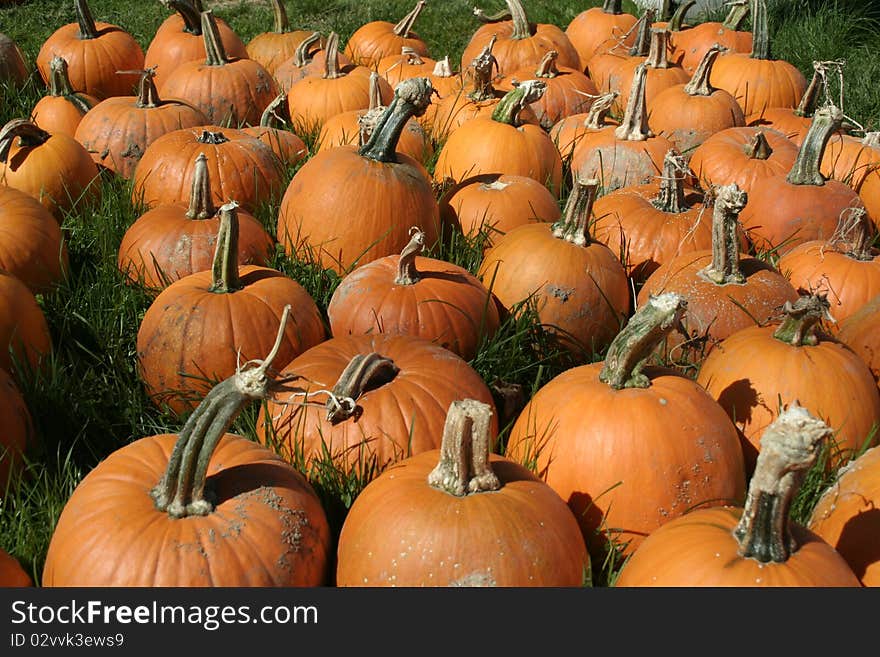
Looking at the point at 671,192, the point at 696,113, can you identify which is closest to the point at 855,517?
the point at 671,192

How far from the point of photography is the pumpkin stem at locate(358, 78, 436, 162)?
14.0ft

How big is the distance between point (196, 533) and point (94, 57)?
563cm

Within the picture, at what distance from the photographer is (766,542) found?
234 cm

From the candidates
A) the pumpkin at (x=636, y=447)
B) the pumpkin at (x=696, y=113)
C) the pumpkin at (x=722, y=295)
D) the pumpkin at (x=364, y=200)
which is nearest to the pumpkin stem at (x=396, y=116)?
the pumpkin at (x=364, y=200)

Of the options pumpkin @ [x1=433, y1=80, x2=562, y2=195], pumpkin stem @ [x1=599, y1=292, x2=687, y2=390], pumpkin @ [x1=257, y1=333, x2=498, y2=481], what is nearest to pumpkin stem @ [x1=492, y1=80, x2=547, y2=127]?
pumpkin @ [x1=433, y1=80, x2=562, y2=195]

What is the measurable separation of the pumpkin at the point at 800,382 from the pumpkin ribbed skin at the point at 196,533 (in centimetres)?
155

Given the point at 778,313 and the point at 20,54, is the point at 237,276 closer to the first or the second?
the point at 778,313

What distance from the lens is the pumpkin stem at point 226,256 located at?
354 centimetres

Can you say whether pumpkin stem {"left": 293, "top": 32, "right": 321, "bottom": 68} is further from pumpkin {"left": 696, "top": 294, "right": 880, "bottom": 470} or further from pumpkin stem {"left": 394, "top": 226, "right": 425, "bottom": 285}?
pumpkin {"left": 696, "top": 294, "right": 880, "bottom": 470}

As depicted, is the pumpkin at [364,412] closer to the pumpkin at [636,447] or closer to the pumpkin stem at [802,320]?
the pumpkin at [636,447]

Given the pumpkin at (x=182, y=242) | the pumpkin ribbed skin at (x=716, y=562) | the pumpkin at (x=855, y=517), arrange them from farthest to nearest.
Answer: the pumpkin at (x=182, y=242), the pumpkin at (x=855, y=517), the pumpkin ribbed skin at (x=716, y=562)

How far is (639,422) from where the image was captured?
114 inches
